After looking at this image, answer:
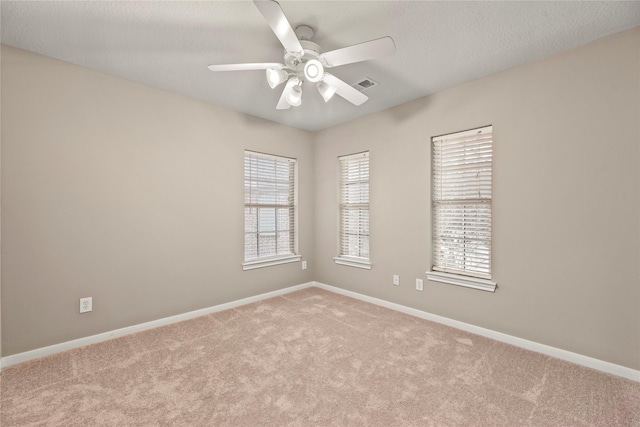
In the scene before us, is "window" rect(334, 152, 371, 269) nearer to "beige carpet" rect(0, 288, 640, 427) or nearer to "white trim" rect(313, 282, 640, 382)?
"white trim" rect(313, 282, 640, 382)

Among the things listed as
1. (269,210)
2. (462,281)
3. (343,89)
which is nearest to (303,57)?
(343,89)

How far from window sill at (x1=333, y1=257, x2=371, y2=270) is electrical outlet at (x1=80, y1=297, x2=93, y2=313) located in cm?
274

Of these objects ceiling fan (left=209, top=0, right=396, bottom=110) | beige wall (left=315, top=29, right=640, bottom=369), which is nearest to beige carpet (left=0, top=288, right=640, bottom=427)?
beige wall (left=315, top=29, right=640, bottom=369)

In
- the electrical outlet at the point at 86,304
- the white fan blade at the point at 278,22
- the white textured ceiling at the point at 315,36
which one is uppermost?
the white textured ceiling at the point at 315,36

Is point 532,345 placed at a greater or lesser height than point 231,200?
lesser

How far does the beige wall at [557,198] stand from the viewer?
6.47ft

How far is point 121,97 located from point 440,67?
2920mm

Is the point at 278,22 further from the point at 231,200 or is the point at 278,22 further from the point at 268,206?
the point at 268,206

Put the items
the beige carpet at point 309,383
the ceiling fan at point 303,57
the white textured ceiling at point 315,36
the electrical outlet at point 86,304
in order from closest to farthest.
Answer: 1. the ceiling fan at point 303,57
2. the beige carpet at point 309,383
3. the white textured ceiling at point 315,36
4. the electrical outlet at point 86,304

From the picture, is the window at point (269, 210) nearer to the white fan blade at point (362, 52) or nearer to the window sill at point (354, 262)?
the window sill at point (354, 262)

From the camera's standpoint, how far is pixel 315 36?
1.98m

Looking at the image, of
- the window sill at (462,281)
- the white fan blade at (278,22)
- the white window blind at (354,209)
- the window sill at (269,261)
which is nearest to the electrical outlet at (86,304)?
the window sill at (269,261)

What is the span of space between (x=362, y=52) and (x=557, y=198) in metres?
1.95

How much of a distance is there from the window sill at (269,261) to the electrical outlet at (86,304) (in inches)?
58.6
